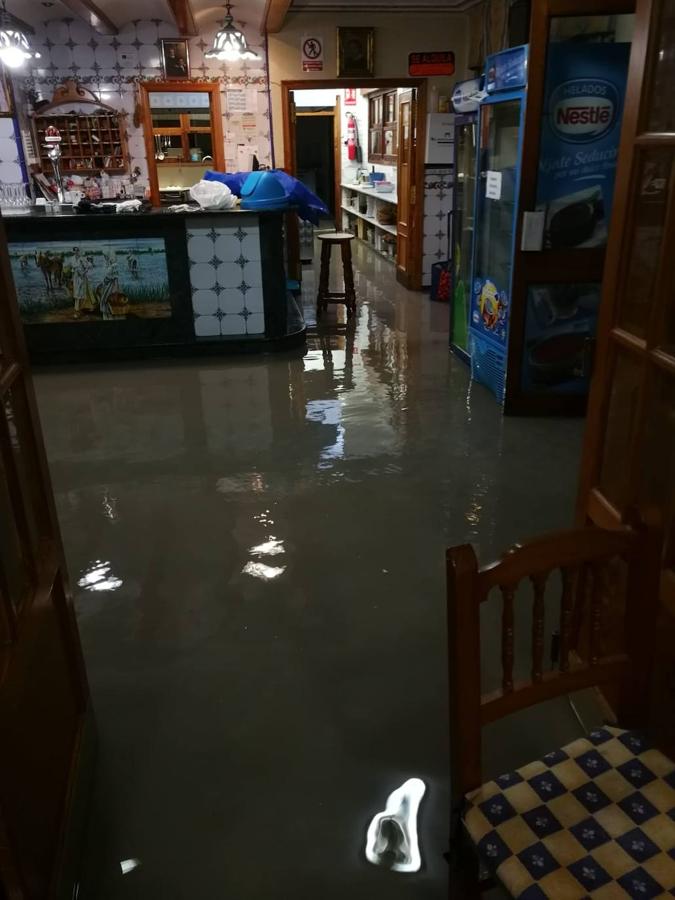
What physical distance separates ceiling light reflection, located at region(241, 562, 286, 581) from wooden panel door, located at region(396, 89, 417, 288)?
574cm

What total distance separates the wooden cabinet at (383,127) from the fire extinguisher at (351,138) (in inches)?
32.7

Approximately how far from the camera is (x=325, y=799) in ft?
6.39

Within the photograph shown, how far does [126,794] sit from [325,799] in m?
0.54

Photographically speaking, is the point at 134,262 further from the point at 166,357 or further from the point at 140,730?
the point at 140,730

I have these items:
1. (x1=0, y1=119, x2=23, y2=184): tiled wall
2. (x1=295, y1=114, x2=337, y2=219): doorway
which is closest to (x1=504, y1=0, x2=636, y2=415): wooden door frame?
(x1=0, y1=119, x2=23, y2=184): tiled wall

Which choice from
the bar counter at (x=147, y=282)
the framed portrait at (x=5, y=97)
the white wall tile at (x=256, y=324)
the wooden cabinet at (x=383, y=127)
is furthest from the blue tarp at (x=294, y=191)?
the wooden cabinet at (x=383, y=127)

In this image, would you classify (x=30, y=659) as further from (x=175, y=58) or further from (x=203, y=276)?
(x=175, y=58)

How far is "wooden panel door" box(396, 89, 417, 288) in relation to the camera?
7.67 m

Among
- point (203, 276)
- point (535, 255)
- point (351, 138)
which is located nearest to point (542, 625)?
point (535, 255)

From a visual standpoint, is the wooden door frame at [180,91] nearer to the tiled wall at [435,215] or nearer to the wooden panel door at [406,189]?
the wooden panel door at [406,189]

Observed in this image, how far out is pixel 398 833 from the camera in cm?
184

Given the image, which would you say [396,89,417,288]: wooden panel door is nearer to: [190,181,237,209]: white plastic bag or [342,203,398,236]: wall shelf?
[342,203,398,236]: wall shelf

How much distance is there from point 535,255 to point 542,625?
3.25 m

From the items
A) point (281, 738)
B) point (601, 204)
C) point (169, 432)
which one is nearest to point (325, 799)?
point (281, 738)
